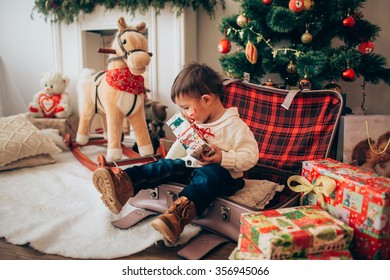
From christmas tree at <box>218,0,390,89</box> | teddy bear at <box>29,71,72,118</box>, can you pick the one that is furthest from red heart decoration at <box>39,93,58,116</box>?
christmas tree at <box>218,0,390,89</box>

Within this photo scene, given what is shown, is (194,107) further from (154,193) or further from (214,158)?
(154,193)

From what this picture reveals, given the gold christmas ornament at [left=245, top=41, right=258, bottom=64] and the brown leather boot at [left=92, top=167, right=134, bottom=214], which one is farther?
the gold christmas ornament at [left=245, top=41, right=258, bottom=64]

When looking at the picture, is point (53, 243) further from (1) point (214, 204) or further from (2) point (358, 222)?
(2) point (358, 222)

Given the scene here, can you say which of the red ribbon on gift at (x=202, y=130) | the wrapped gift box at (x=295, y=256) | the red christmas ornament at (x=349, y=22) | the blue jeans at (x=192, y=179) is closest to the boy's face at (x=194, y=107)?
the red ribbon on gift at (x=202, y=130)

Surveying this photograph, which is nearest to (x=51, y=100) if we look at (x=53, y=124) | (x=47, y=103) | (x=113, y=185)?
(x=47, y=103)

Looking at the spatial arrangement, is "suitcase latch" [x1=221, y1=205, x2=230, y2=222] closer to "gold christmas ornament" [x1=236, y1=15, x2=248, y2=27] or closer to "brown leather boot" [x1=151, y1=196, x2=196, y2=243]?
"brown leather boot" [x1=151, y1=196, x2=196, y2=243]

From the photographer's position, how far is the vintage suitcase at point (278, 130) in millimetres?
917

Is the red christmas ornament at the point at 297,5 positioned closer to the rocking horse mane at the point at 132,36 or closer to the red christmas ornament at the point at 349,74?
the red christmas ornament at the point at 349,74

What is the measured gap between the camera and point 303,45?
117 centimetres

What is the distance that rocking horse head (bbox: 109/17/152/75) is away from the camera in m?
1.13

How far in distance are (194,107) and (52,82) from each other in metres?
1.19

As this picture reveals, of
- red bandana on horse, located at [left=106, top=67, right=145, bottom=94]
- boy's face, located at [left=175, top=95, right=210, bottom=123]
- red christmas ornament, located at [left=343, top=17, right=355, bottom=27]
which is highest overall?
red christmas ornament, located at [left=343, top=17, right=355, bottom=27]

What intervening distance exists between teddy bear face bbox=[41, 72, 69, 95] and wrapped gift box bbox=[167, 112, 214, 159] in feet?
3.82

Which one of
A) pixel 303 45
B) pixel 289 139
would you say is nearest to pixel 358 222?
pixel 289 139
